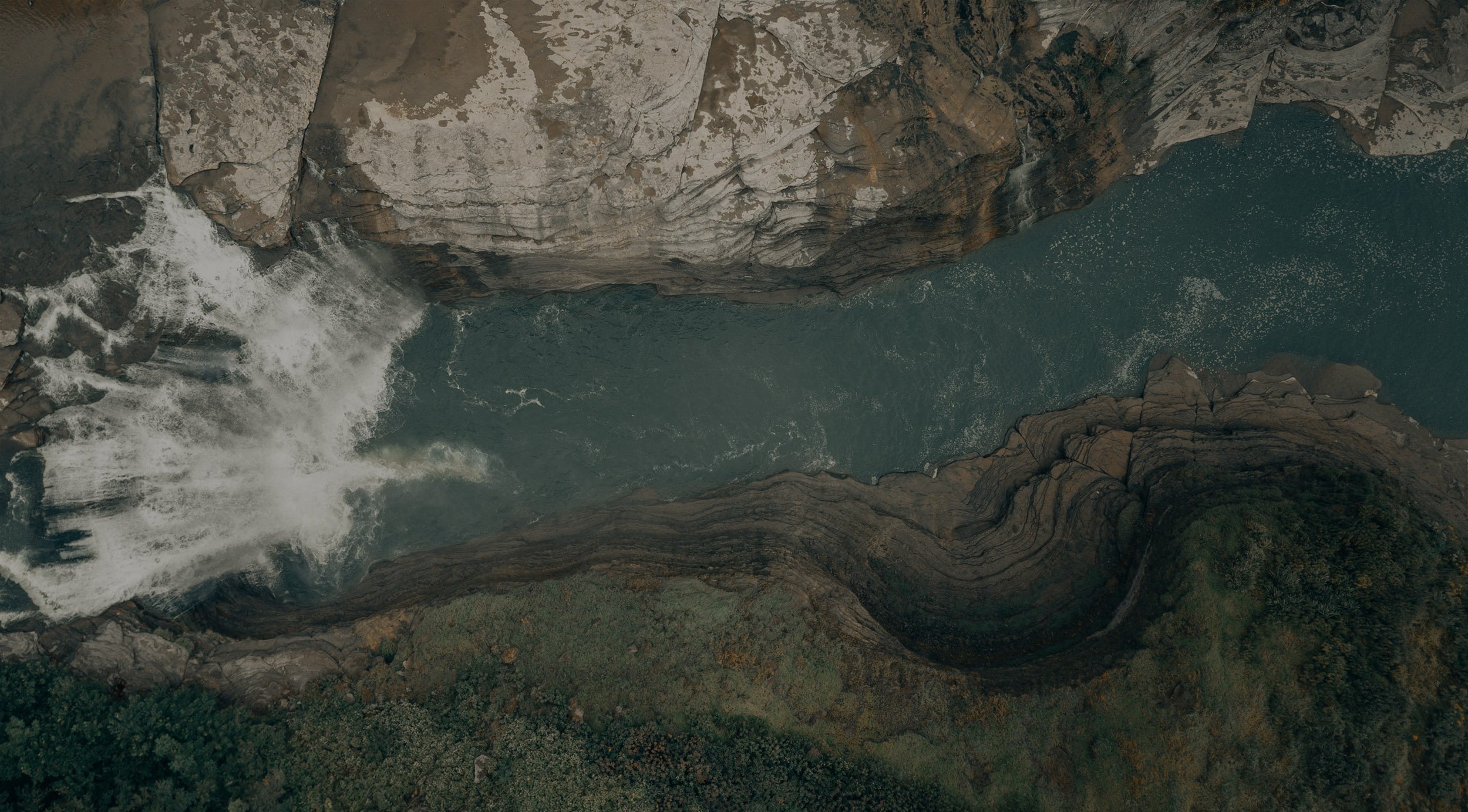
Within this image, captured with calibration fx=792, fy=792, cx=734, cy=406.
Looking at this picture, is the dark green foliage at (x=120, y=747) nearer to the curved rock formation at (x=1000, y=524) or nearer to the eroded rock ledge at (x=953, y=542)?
the eroded rock ledge at (x=953, y=542)

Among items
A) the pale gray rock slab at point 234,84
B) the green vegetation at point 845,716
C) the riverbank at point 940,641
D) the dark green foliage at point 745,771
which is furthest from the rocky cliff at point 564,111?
the dark green foliage at point 745,771

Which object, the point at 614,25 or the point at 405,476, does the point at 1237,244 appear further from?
the point at 405,476

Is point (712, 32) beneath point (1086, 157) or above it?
above

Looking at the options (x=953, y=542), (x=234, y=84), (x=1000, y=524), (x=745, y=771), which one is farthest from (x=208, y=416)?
(x=1000, y=524)

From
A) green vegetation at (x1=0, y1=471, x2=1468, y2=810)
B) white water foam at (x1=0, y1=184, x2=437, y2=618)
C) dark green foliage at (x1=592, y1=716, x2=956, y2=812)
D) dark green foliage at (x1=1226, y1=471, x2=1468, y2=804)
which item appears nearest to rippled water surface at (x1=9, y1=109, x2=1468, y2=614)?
white water foam at (x1=0, y1=184, x2=437, y2=618)

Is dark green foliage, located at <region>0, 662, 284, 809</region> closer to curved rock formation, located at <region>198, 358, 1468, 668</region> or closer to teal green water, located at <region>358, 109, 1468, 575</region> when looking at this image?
curved rock formation, located at <region>198, 358, 1468, 668</region>

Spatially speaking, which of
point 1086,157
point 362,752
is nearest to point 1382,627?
point 1086,157
